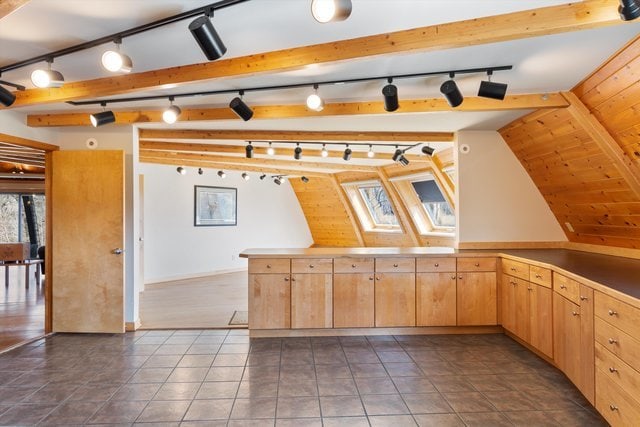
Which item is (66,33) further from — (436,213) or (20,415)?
(436,213)

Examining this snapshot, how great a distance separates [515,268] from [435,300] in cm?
89

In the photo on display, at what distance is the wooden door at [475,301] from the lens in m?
4.16

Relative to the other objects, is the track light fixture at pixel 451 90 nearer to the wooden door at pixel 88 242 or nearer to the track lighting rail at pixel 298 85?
the track lighting rail at pixel 298 85

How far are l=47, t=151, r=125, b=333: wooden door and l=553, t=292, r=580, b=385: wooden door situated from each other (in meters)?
4.30

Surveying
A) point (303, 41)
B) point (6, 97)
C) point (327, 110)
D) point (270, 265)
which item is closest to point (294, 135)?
point (327, 110)

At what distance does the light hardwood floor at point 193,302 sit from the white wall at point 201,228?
0.51m

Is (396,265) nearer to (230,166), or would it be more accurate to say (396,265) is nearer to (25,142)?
(25,142)

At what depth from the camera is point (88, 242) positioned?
418cm

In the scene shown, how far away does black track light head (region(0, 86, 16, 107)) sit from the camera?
2947mm

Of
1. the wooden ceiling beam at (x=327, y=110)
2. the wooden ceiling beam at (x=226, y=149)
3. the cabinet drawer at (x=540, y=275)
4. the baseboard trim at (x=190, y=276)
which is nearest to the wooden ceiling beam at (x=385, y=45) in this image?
the wooden ceiling beam at (x=327, y=110)

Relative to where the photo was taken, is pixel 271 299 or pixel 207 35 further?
pixel 271 299

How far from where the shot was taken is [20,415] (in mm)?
2504

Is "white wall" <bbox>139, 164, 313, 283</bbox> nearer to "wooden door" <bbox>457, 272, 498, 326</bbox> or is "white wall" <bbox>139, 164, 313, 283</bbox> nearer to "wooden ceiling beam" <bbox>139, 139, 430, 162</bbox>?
"wooden ceiling beam" <bbox>139, 139, 430, 162</bbox>

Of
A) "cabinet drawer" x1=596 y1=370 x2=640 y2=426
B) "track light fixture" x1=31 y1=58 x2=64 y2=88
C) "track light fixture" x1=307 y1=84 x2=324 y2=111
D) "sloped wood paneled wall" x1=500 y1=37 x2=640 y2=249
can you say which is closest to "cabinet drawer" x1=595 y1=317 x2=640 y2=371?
"cabinet drawer" x1=596 y1=370 x2=640 y2=426
